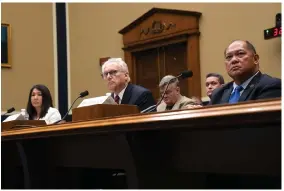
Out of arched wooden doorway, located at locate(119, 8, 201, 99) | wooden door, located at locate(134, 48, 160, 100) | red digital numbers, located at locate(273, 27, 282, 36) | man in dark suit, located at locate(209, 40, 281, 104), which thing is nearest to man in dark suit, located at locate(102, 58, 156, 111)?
man in dark suit, located at locate(209, 40, 281, 104)

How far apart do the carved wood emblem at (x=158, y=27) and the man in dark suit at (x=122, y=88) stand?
9.22 feet

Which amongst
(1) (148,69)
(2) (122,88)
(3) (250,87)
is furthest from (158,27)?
(3) (250,87)

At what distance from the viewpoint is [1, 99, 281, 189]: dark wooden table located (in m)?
1.34

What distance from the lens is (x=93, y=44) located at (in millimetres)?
6965

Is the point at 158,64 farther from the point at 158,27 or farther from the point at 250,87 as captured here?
the point at 250,87

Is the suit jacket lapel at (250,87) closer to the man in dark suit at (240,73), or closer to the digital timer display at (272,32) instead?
the man in dark suit at (240,73)

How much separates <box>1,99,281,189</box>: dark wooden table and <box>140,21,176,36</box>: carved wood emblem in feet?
12.2

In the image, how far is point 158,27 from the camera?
19.9ft

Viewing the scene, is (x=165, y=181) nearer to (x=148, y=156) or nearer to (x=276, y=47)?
(x=148, y=156)

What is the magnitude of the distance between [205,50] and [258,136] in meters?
4.27

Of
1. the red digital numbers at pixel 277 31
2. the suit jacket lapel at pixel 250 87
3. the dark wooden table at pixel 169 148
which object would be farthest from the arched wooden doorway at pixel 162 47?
the dark wooden table at pixel 169 148

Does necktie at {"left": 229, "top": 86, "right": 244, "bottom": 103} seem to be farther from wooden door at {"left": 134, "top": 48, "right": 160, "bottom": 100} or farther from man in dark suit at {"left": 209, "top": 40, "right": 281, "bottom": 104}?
wooden door at {"left": 134, "top": 48, "right": 160, "bottom": 100}

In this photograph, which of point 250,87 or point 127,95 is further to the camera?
point 127,95

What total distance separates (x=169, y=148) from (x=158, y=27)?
456 cm
